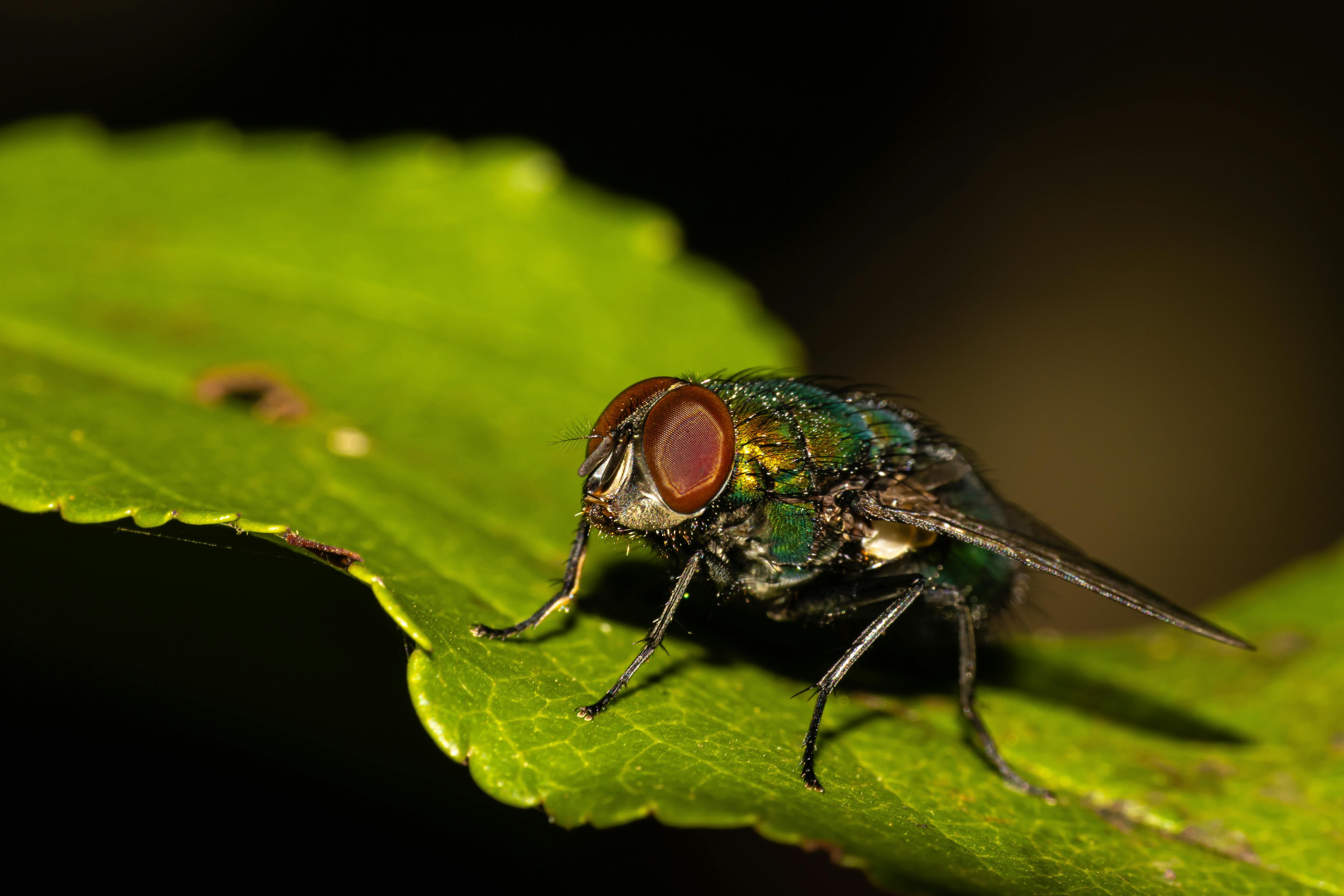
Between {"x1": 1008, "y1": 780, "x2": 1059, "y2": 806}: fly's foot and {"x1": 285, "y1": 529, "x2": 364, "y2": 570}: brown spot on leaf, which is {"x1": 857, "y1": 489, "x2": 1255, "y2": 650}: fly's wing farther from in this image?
{"x1": 285, "y1": 529, "x2": 364, "y2": 570}: brown spot on leaf

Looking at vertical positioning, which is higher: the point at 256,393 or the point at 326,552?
the point at 326,552

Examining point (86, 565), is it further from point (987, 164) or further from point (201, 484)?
point (987, 164)

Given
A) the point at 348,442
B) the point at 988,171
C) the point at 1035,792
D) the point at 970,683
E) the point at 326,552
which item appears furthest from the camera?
the point at 988,171

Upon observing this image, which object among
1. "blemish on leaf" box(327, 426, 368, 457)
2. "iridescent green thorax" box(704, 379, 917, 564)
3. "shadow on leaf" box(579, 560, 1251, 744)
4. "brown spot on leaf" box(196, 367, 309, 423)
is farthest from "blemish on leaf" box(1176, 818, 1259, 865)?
"brown spot on leaf" box(196, 367, 309, 423)

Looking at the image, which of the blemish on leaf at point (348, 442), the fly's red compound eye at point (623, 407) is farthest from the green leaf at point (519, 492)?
the fly's red compound eye at point (623, 407)

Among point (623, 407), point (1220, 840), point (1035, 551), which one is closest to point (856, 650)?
point (1035, 551)

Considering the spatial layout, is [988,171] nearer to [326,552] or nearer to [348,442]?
[348,442]

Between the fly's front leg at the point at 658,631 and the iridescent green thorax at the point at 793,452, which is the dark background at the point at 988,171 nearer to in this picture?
the iridescent green thorax at the point at 793,452
